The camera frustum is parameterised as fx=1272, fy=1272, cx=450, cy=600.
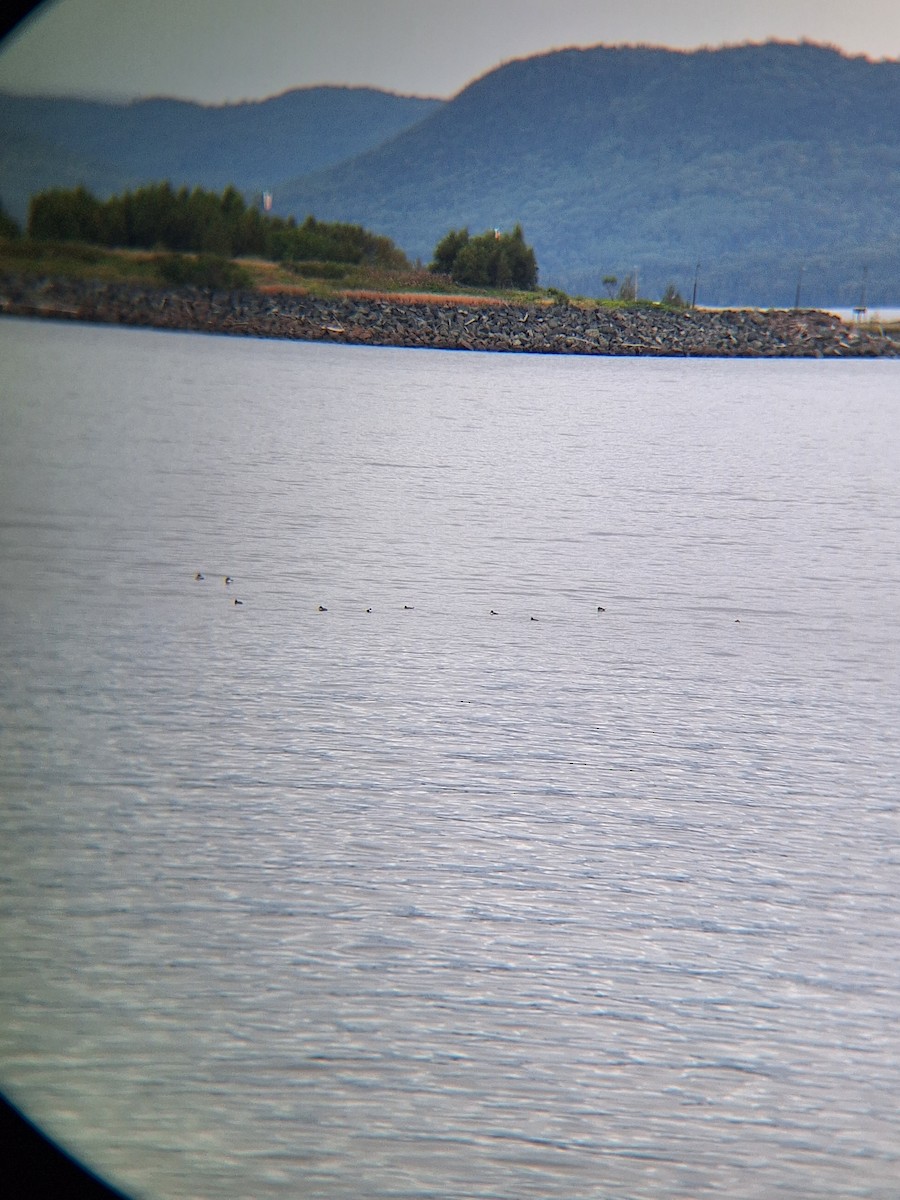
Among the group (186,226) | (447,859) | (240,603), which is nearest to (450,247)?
(186,226)

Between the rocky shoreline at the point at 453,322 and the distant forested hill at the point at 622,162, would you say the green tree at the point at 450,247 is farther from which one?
the rocky shoreline at the point at 453,322

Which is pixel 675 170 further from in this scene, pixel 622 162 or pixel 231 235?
pixel 231 235

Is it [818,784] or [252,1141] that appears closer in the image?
[252,1141]

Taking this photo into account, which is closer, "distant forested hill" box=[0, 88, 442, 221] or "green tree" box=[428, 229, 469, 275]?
"distant forested hill" box=[0, 88, 442, 221]

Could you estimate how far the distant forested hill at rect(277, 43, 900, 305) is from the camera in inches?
982

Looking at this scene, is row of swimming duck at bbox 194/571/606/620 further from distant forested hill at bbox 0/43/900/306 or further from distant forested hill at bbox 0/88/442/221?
distant forested hill at bbox 0/43/900/306

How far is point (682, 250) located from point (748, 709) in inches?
1101

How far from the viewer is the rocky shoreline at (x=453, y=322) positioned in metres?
18.2

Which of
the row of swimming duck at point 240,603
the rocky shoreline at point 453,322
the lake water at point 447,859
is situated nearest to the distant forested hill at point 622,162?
the rocky shoreline at point 453,322

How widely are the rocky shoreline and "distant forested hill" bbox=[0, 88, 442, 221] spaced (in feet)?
5.46

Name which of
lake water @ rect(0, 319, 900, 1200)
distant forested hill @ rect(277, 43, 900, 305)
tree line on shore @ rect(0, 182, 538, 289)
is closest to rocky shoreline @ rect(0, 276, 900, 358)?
tree line on shore @ rect(0, 182, 538, 289)

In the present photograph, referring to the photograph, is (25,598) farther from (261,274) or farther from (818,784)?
(261,274)

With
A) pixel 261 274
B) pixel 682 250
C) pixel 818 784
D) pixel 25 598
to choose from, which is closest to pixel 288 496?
pixel 25 598

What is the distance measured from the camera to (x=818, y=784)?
11.2 ft
